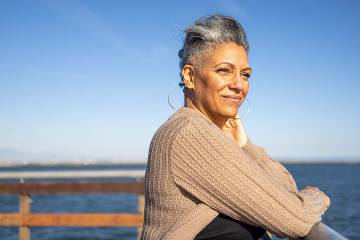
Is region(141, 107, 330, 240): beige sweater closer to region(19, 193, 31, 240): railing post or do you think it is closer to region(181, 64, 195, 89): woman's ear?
region(181, 64, 195, 89): woman's ear

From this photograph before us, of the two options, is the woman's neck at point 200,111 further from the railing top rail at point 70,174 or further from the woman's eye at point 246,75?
the railing top rail at point 70,174

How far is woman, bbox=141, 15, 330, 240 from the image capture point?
1112 millimetres

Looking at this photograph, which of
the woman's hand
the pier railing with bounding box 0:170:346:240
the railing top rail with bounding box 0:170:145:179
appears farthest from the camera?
the railing top rail with bounding box 0:170:145:179

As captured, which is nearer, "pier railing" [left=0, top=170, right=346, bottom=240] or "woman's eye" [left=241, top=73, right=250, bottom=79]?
"woman's eye" [left=241, top=73, right=250, bottom=79]

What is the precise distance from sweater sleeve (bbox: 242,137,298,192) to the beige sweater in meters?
0.30

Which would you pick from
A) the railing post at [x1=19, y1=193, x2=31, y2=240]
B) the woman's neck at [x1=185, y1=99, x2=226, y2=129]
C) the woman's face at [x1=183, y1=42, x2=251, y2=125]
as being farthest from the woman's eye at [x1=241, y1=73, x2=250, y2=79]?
the railing post at [x1=19, y1=193, x2=31, y2=240]

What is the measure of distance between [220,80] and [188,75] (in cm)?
13

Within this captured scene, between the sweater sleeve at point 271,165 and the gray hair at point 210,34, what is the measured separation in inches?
18.7

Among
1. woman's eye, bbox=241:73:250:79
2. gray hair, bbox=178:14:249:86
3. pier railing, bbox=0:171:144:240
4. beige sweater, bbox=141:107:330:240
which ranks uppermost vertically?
gray hair, bbox=178:14:249:86

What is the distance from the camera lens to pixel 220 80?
138 cm

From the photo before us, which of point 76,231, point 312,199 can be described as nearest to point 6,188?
point 312,199

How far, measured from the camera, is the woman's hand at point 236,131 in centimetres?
179

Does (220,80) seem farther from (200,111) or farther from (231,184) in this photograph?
(231,184)

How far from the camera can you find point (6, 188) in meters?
3.90
